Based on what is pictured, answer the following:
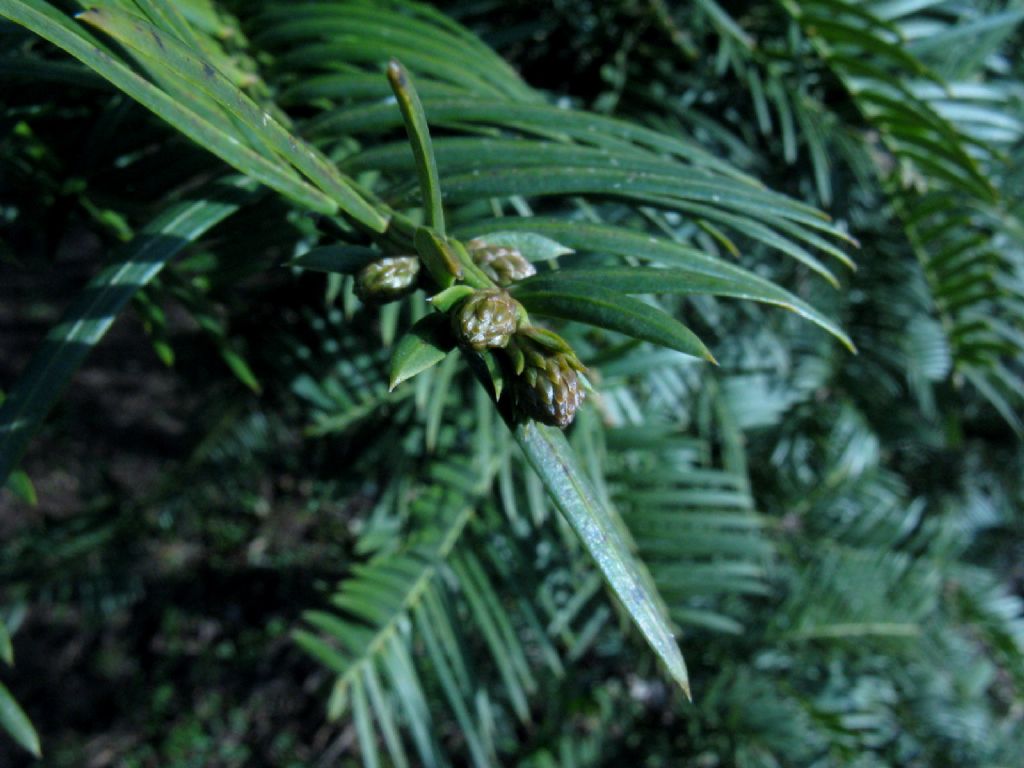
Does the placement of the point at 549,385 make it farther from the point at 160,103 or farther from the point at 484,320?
the point at 160,103

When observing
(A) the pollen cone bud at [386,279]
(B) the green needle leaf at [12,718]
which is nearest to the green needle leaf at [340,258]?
(A) the pollen cone bud at [386,279]

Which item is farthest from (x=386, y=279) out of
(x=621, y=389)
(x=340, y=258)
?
(x=621, y=389)

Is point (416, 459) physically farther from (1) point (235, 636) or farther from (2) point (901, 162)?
(1) point (235, 636)

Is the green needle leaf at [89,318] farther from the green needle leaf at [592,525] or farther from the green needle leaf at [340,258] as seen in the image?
the green needle leaf at [592,525]

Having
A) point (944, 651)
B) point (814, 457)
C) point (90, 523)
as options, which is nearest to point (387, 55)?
point (90, 523)

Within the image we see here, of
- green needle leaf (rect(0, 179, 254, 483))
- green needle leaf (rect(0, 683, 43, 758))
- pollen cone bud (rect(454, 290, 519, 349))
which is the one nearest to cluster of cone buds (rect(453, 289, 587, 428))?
pollen cone bud (rect(454, 290, 519, 349))

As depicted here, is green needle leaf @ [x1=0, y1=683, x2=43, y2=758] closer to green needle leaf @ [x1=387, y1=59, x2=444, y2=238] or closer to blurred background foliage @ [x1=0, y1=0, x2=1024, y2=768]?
blurred background foliage @ [x1=0, y1=0, x2=1024, y2=768]
